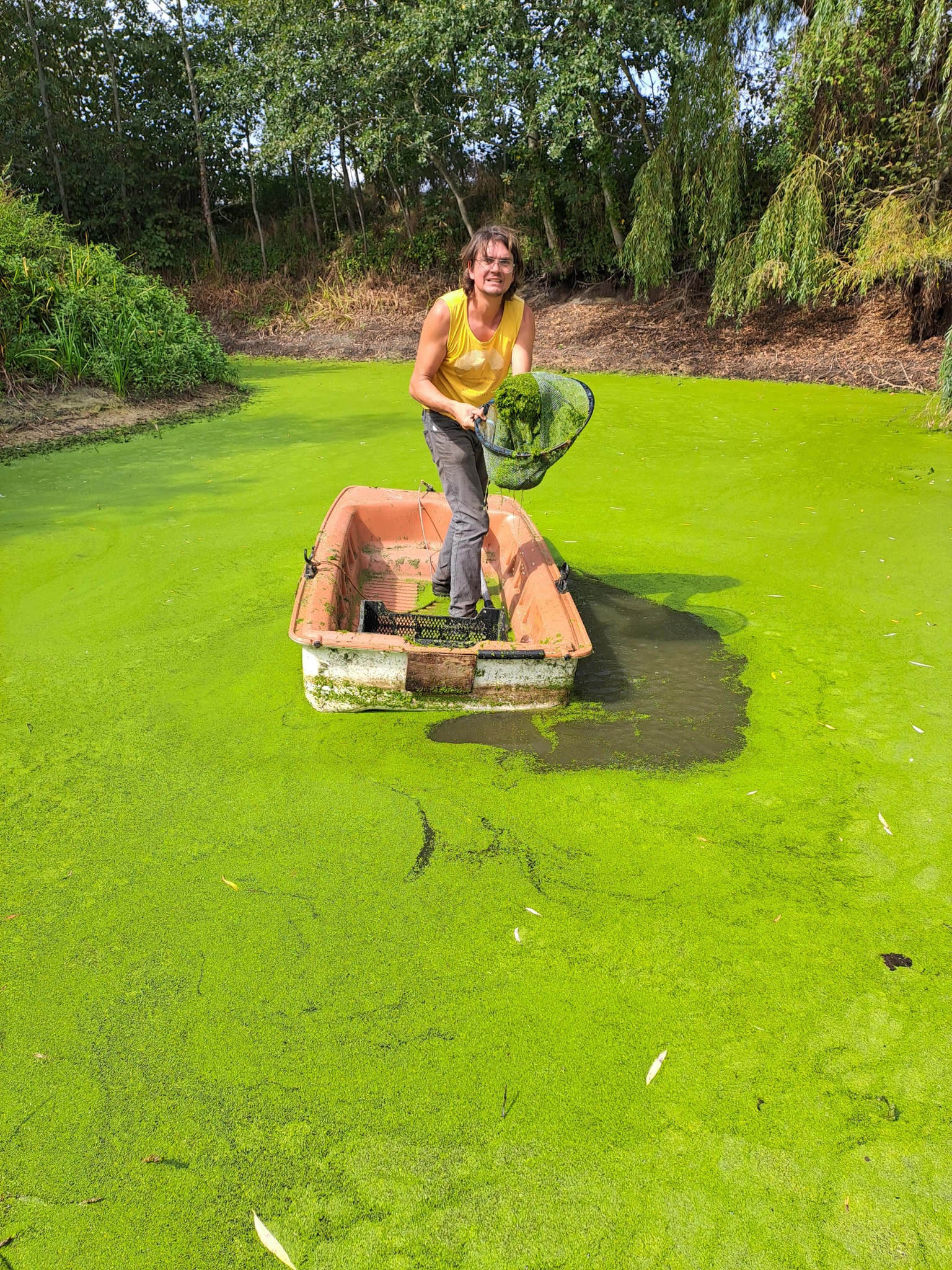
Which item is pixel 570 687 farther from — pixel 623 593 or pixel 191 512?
pixel 191 512

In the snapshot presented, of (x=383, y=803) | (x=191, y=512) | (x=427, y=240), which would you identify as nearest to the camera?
(x=383, y=803)

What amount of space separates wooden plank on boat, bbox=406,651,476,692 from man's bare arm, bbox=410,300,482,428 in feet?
2.29

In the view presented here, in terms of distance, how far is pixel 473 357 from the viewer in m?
2.63

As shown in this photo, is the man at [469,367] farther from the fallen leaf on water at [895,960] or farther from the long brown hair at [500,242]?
the fallen leaf on water at [895,960]

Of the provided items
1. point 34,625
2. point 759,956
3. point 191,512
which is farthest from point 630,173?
point 759,956

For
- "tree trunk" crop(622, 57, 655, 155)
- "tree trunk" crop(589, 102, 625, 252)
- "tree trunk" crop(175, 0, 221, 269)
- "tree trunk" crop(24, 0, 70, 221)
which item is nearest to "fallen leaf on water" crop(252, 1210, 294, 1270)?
"tree trunk" crop(622, 57, 655, 155)

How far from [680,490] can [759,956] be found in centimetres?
348

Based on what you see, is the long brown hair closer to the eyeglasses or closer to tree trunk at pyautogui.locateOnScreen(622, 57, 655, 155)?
the eyeglasses

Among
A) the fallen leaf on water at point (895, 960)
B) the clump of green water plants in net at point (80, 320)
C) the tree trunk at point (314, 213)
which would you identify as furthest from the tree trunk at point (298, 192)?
the fallen leaf on water at point (895, 960)

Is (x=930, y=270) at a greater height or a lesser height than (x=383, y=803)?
greater

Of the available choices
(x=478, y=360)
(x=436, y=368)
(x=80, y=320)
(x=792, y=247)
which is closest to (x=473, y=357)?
(x=478, y=360)

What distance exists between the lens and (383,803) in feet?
7.35

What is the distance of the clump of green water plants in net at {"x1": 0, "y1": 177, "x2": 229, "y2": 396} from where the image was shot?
20.9 ft

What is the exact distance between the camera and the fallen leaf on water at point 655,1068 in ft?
4.99
